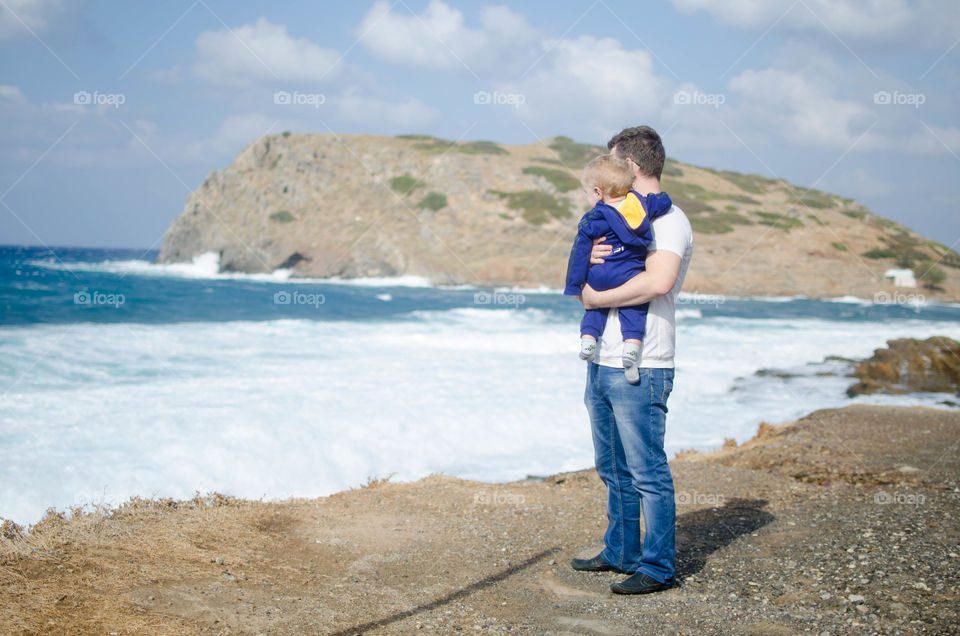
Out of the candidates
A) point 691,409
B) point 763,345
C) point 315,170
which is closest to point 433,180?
point 315,170

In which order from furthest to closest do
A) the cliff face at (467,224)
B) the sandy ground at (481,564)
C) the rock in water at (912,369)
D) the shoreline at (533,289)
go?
1. the cliff face at (467,224)
2. the shoreline at (533,289)
3. the rock in water at (912,369)
4. the sandy ground at (481,564)

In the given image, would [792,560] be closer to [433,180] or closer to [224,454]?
[224,454]

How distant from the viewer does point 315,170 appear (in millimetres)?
60906

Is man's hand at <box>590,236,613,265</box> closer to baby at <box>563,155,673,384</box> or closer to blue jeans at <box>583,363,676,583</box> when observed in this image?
baby at <box>563,155,673,384</box>

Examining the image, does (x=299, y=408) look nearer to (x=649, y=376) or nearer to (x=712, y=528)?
(x=712, y=528)

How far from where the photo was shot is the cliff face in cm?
4988

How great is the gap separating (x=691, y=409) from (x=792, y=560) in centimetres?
826

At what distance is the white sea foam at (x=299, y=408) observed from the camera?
7.63 m

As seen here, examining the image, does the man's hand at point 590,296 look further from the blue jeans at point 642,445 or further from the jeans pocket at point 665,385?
the jeans pocket at point 665,385

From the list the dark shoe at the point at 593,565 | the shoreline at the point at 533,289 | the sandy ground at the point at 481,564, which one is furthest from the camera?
the shoreline at the point at 533,289

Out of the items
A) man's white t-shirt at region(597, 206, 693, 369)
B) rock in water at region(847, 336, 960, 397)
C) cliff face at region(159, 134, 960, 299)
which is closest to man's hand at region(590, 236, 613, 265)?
man's white t-shirt at region(597, 206, 693, 369)

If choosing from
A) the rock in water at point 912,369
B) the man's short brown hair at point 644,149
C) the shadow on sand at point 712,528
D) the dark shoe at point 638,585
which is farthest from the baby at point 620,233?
the rock in water at point 912,369

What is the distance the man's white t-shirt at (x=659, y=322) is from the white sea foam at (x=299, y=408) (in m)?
3.91

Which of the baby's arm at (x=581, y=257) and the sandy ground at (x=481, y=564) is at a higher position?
the baby's arm at (x=581, y=257)
